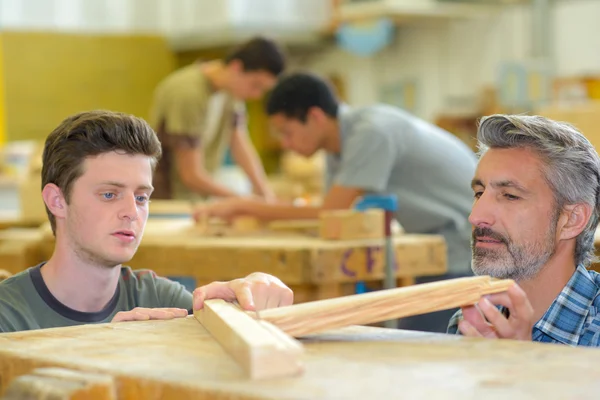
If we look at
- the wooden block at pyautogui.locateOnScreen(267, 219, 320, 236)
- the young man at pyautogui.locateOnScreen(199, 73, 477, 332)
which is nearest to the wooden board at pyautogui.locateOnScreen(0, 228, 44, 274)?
the young man at pyautogui.locateOnScreen(199, 73, 477, 332)

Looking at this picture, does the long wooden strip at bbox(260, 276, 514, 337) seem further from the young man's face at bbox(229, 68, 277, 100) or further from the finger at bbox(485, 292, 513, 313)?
the young man's face at bbox(229, 68, 277, 100)

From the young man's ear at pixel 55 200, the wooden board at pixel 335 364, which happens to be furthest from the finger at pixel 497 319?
→ the young man's ear at pixel 55 200

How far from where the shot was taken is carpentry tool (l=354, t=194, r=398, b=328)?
3.09 meters

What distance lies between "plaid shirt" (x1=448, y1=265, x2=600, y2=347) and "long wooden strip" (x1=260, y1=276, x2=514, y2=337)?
372 mm

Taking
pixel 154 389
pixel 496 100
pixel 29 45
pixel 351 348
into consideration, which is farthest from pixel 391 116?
pixel 29 45

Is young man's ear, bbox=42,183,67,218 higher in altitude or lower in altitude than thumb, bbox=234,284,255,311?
higher

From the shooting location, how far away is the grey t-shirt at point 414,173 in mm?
3594

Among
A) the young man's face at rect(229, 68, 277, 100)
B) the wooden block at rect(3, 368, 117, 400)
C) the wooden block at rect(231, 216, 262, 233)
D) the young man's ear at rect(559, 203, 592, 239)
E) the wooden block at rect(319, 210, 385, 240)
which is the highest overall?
the young man's face at rect(229, 68, 277, 100)

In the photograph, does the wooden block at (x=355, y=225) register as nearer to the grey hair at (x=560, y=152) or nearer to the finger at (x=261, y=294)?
the grey hair at (x=560, y=152)

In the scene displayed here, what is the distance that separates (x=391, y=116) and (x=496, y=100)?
3.32m

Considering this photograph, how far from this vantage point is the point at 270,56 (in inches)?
186

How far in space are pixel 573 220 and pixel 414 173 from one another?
5.70 feet

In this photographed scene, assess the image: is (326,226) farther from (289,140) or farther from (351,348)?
(351,348)

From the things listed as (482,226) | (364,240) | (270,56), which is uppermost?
(270,56)
